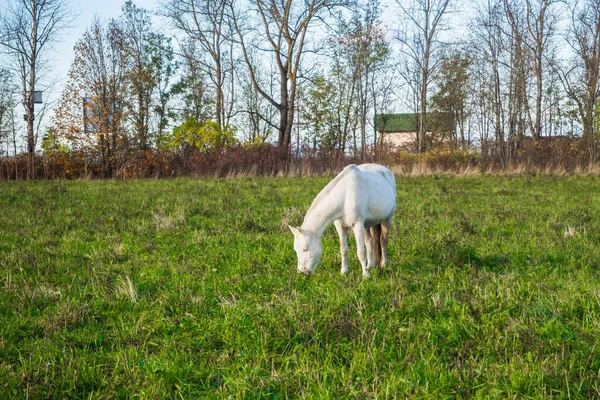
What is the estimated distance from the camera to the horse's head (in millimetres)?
4957

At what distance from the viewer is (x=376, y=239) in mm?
6031

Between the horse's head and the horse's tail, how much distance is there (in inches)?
43.0

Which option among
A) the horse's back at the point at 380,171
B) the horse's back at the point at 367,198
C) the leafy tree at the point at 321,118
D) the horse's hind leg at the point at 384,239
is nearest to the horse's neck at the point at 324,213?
the horse's back at the point at 367,198

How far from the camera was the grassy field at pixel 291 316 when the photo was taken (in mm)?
2707

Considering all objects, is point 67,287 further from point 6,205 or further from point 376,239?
point 6,205

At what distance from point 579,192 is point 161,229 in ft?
38.0

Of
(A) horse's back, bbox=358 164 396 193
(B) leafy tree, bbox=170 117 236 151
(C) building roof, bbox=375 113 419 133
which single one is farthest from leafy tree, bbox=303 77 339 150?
(A) horse's back, bbox=358 164 396 193

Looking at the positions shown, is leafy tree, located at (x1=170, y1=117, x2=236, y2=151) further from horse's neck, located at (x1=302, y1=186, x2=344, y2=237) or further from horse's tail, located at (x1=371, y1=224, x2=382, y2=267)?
horse's neck, located at (x1=302, y1=186, x2=344, y2=237)

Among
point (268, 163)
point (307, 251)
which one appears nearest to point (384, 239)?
point (307, 251)

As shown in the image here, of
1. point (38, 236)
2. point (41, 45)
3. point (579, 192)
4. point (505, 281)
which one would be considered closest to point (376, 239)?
point (505, 281)

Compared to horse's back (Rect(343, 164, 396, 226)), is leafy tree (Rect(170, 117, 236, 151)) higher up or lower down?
higher up

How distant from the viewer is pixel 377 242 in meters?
5.99

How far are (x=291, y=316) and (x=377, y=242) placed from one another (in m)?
2.62

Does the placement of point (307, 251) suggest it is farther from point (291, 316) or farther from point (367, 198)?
point (291, 316)
